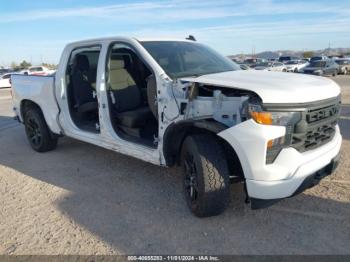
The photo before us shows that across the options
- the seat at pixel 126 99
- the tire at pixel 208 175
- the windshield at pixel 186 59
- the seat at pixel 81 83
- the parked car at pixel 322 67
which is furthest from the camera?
the parked car at pixel 322 67

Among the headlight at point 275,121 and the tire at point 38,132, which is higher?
the headlight at point 275,121

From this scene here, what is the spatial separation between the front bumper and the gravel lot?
0.45 metres

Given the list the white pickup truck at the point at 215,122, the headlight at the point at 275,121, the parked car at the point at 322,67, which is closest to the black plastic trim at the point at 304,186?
the white pickup truck at the point at 215,122

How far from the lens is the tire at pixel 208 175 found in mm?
3570

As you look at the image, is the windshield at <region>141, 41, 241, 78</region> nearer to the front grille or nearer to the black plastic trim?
the front grille

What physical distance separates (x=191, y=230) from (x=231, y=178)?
0.65 meters

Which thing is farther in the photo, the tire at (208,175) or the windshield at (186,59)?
the windshield at (186,59)

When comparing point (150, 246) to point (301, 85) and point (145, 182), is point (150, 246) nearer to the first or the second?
point (145, 182)

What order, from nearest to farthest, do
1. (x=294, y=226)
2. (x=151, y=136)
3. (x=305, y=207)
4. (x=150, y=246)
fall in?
(x=150, y=246) → (x=294, y=226) → (x=305, y=207) → (x=151, y=136)

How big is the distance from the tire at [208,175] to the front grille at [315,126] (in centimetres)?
72

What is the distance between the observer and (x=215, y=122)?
3541 mm

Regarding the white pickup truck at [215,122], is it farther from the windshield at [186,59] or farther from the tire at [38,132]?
the tire at [38,132]

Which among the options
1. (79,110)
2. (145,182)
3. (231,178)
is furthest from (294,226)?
(79,110)

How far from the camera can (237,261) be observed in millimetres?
3088
